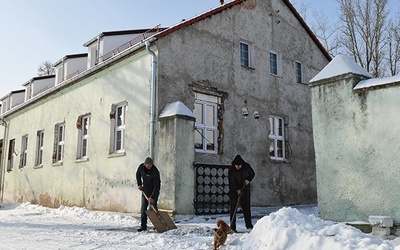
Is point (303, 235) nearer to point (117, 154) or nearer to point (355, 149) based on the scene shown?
point (355, 149)

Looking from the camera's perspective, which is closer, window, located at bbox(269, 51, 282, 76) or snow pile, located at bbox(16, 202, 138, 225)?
snow pile, located at bbox(16, 202, 138, 225)

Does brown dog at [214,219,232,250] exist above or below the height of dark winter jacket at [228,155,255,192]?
below

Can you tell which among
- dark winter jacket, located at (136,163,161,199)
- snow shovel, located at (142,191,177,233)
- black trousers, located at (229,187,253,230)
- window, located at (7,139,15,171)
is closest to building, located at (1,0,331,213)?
dark winter jacket, located at (136,163,161,199)

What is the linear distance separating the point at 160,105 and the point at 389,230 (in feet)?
24.0

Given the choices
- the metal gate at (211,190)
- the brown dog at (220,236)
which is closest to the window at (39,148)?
the metal gate at (211,190)

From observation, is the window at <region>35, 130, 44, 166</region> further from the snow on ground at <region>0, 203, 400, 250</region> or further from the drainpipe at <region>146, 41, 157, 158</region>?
the drainpipe at <region>146, 41, 157, 158</region>

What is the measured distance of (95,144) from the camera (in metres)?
14.4

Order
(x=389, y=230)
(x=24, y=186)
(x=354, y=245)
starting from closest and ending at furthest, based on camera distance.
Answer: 1. (x=354, y=245)
2. (x=389, y=230)
3. (x=24, y=186)

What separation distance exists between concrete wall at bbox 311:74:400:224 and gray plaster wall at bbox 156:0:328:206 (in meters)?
5.61

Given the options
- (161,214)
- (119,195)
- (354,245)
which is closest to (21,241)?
(161,214)

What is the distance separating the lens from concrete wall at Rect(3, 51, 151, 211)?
1237 centimetres

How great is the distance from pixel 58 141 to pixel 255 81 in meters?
9.02

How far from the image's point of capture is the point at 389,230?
21.1 ft

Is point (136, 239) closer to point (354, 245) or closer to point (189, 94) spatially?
point (354, 245)
